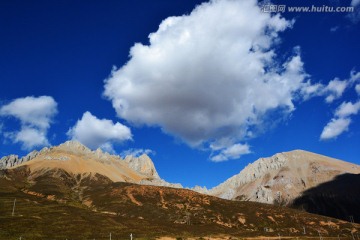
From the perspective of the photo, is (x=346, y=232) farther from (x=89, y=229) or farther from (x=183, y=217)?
(x=89, y=229)

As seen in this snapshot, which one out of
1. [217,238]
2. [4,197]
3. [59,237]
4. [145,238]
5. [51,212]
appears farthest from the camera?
[4,197]

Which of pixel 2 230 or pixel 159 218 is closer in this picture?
pixel 2 230

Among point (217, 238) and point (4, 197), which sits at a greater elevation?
point (4, 197)

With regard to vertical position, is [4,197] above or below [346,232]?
above

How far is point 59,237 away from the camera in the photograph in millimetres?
99375

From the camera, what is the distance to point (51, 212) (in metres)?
149

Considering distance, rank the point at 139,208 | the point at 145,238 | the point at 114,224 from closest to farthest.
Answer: the point at 145,238
the point at 114,224
the point at 139,208

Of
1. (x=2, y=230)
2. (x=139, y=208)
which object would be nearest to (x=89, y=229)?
(x=2, y=230)

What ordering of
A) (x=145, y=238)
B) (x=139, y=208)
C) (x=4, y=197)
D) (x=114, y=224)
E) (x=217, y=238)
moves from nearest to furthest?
(x=145, y=238), (x=217, y=238), (x=114, y=224), (x=4, y=197), (x=139, y=208)

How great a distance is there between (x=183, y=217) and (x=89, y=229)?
76.5 m

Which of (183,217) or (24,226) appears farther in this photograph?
(183,217)

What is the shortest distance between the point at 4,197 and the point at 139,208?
73.1m

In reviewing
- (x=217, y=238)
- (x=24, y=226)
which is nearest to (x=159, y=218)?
(x=217, y=238)

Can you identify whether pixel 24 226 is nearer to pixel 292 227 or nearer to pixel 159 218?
pixel 159 218
